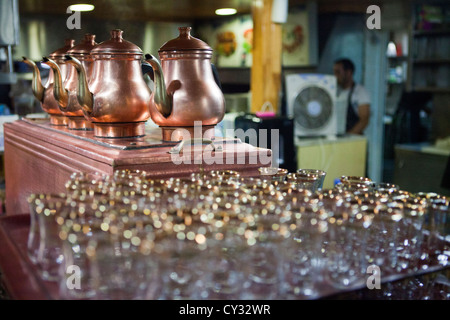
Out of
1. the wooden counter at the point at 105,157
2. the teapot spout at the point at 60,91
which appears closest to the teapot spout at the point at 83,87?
the wooden counter at the point at 105,157

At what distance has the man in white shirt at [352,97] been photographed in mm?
5031

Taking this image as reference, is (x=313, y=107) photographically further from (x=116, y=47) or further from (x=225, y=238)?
(x=225, y=238)

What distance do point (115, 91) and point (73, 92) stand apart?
1.33 feet

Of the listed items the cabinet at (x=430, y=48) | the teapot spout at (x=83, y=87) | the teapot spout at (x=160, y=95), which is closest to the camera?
the teapot spout at (x=160, y=95)

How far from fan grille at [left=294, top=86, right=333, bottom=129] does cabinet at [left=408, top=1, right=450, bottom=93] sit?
110 centimetres

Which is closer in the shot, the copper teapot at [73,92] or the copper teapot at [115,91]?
the copper teapot at [115,91]

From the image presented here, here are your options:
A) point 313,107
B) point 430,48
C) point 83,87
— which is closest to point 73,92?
point 83,87

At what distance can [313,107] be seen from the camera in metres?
4.70

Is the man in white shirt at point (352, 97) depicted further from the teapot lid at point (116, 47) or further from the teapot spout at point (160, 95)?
the teapot spout at point (160, 95)

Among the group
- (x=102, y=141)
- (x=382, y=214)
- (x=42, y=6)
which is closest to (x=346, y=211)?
(x=382, y=214)

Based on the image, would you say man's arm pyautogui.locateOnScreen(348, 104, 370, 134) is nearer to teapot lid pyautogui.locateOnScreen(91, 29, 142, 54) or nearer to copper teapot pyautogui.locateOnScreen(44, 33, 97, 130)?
copper teapot pyautogui.locateOnScreen(44, 33, 97, 130)

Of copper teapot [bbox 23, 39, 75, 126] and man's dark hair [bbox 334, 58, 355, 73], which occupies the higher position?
man's dark hair [bbox 334, 58, 355, 73]

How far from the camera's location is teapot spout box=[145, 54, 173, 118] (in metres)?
1.50

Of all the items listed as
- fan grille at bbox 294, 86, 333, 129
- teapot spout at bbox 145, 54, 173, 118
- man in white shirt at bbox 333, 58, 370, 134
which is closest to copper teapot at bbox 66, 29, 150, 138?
teapot spout at bbox 145, 54, 173, 118
